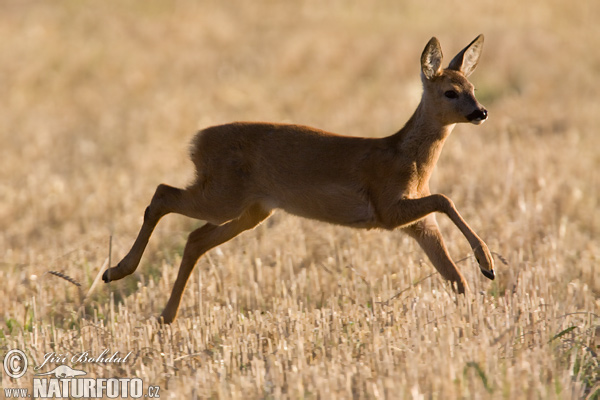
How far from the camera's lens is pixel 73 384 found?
189 inches

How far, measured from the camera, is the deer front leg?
580 cm

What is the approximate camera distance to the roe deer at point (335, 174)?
614 centimetres

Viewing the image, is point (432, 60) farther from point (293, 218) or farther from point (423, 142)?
point (293, 218)

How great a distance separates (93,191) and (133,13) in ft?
39.5

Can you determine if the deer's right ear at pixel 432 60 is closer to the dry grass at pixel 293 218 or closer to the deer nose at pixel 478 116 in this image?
the deer nose at pixel 478 116

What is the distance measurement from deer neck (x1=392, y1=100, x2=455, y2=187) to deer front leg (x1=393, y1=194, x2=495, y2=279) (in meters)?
0.31

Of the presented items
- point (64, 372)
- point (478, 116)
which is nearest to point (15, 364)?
point (64, 372)

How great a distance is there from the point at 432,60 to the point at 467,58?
1.47 feet

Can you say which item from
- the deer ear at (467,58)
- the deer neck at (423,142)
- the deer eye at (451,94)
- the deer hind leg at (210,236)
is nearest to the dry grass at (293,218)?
the deer hind leg at (210,236)

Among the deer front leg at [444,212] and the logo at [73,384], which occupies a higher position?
the deer front leg at [444,212]

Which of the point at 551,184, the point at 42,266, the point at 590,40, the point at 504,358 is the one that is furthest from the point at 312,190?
the point at 590,40

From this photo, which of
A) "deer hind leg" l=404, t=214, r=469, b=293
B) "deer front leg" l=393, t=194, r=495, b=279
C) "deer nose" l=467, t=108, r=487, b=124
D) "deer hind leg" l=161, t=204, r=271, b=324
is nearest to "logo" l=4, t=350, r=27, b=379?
"deer hind leg" l=161, t=204, r=271, b=324

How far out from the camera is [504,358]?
4.71 meters

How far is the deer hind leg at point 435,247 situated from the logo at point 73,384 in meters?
2.47
